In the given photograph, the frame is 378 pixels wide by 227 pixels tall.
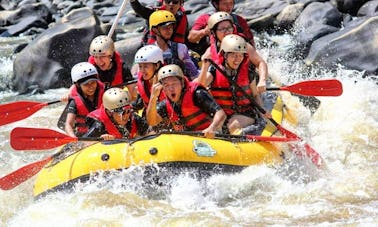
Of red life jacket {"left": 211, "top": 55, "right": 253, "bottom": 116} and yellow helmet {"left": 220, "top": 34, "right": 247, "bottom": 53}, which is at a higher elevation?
yellow helmet {"left": 220, "top": 34, "right": 247, "bottom": 53}

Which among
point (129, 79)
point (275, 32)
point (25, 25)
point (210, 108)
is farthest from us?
point (25, 25)

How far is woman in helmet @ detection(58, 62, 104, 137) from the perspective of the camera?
6547mm

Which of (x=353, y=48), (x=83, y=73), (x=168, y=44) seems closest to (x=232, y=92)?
(x=168, y=44)

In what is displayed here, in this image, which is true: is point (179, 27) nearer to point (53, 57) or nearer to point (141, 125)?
point (141, 125)

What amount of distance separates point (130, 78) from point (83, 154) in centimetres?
209

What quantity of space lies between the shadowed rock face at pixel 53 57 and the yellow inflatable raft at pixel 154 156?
5.95 metres

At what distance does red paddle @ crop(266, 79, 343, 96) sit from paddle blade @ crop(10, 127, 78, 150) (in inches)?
89.2

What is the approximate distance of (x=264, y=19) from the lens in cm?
1389

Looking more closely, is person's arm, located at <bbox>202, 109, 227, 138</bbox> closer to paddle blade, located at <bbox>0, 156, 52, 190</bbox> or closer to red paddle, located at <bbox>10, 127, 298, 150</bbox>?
red paddle, located at <bbox>10, 127, 298, 150</bbox>

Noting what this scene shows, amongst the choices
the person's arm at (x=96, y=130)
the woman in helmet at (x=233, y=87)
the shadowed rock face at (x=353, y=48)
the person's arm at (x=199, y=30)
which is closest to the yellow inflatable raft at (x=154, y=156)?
the person's arm at (x=96, y=130)

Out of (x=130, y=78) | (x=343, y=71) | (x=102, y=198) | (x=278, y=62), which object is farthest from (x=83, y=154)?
(x=278, y=62)

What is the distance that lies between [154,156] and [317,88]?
7.25 feet

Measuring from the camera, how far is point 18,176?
614 centimetres

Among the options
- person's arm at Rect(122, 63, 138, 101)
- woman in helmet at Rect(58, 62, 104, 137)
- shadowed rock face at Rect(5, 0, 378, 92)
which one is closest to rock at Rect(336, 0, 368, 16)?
shadowed rock face at Rect(5, 0, 378, 92)
